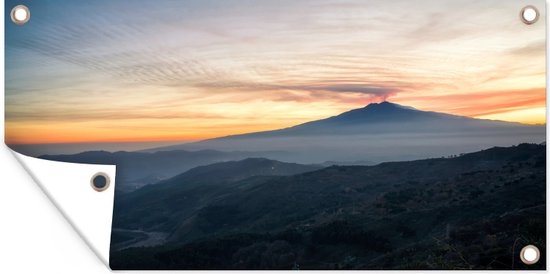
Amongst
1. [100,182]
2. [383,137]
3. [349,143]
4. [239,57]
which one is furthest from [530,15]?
[100,182]

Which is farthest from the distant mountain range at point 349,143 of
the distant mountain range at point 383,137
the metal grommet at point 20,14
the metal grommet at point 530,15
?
the metal grommet at point 20,14

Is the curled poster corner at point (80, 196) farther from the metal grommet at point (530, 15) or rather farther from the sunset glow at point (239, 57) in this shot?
the metal grommet at point (530, 15)

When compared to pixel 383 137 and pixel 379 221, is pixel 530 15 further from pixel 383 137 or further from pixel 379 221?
pixel 379 221

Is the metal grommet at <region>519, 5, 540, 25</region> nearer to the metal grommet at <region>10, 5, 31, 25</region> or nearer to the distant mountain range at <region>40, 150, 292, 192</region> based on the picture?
the distant mountain range at <region>40, 150, 292, 192</region>

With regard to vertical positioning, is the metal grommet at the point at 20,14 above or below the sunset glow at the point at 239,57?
above

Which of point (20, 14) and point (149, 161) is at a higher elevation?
point (20, 14)

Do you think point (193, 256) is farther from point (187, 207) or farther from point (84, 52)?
point (84, 52)
